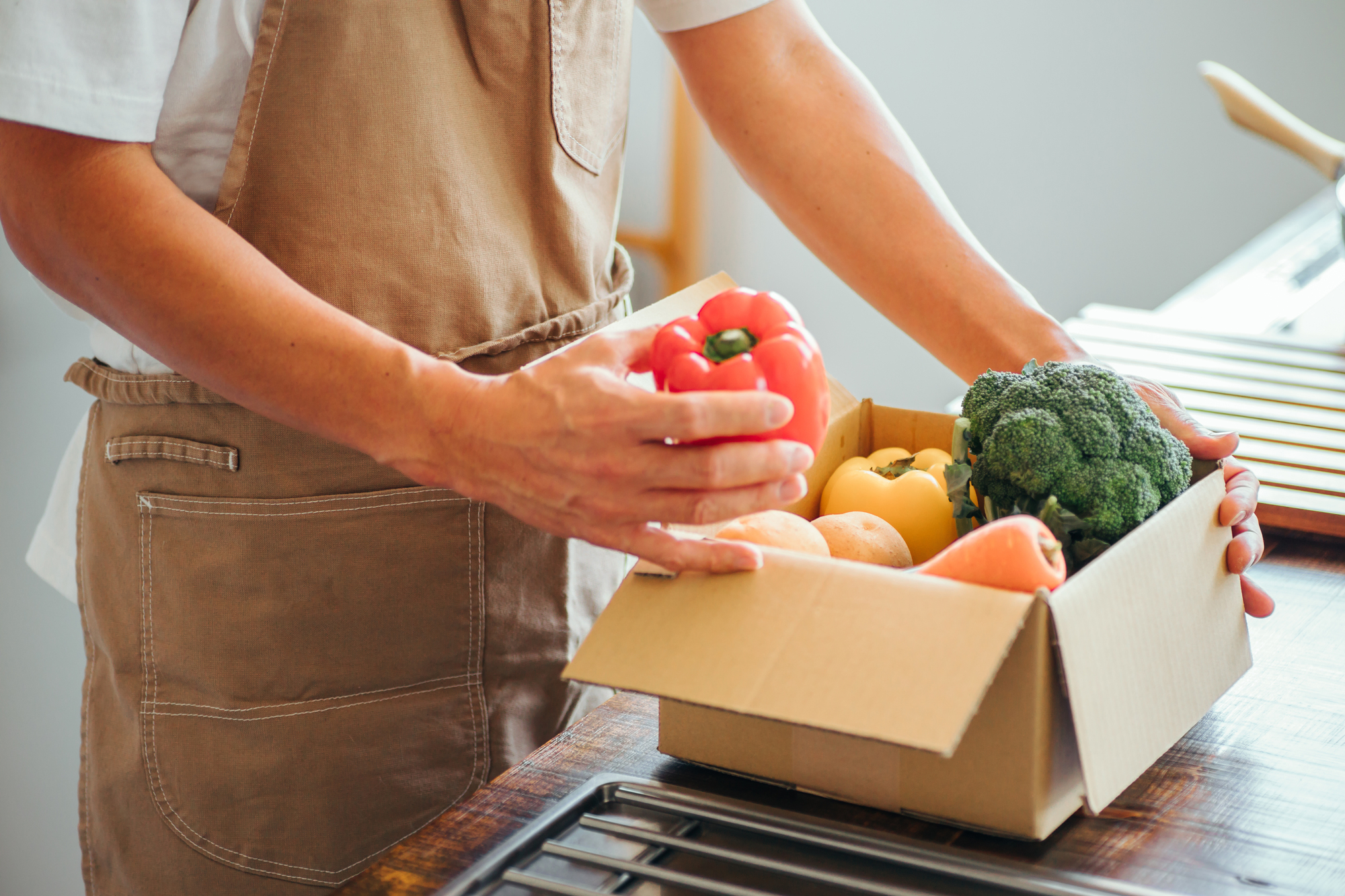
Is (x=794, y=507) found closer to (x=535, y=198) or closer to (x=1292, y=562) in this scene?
(x=535, y=198)

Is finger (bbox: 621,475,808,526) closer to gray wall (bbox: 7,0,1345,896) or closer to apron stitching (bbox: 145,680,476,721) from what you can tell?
apron stitching (bbox: 145,680,476,721)

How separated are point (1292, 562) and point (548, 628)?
0.76 m

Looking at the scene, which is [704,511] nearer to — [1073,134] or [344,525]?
[344,525]

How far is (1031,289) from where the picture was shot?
3.90 meters

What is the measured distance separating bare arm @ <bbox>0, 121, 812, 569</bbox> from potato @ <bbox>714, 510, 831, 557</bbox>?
10cm

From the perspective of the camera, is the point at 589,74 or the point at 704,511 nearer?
the point at 704,511

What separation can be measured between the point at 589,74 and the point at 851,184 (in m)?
0.30

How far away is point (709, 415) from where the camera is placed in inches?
26.2

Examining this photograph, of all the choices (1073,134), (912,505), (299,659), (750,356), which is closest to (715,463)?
(750,356)

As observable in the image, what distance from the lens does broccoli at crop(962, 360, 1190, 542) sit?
82cm

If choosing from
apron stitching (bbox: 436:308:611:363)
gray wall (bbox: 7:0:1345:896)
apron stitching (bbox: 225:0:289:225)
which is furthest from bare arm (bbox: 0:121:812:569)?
gray wall (bbox: 7:0:1345:896)

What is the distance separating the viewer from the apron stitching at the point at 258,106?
0.93 meters

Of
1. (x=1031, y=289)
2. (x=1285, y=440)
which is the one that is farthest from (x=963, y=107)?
(x=1285, y=440)

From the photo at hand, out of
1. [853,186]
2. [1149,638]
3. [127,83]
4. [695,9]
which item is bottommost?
[1149,638]
